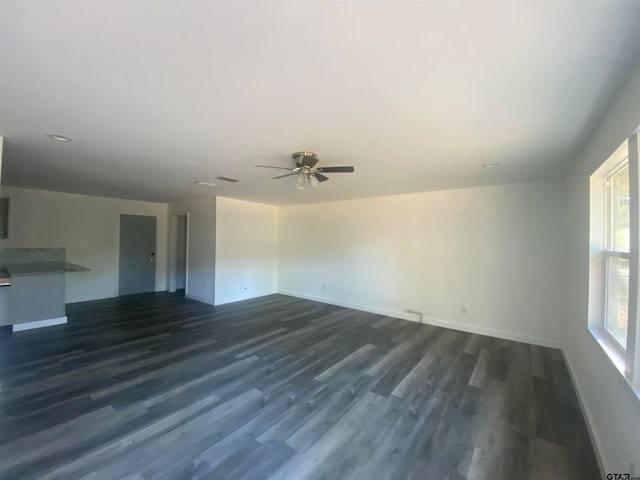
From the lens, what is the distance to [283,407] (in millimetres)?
2566

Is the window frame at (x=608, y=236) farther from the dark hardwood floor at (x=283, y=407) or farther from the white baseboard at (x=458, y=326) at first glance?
the white baseboard at (x=458, y=326)

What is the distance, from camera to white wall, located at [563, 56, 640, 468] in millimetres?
1582

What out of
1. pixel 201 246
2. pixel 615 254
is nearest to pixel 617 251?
pixel 615 254

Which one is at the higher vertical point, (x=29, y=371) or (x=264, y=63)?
(x=264, y=63)

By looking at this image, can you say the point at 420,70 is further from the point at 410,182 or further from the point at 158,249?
the point at 158,249

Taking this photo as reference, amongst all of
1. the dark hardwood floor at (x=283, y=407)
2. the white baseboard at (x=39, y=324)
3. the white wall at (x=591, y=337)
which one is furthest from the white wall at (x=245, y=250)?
the white wall at (x=591, y=337)

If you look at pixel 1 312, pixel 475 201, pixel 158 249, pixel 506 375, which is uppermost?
pixel 475 201

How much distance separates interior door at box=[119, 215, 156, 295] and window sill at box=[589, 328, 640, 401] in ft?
28.2

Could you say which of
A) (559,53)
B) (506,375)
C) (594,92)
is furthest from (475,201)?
(559,53)

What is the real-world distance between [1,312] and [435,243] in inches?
Answer: 291

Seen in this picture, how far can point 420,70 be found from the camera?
1536 mm

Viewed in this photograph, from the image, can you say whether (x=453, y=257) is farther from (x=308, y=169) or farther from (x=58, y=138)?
(x=58, y=138)

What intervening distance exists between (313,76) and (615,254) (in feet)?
8.69

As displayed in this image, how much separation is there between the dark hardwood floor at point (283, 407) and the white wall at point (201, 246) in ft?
6.38
